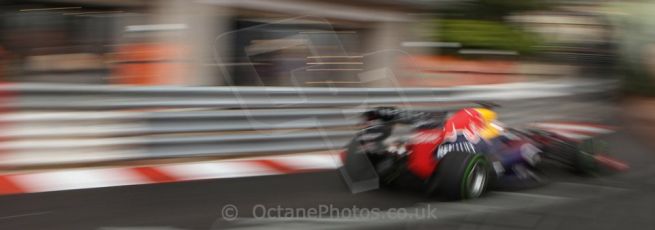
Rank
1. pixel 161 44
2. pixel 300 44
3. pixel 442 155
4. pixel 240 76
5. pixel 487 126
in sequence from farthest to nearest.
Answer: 1. pixel 161 44
2. pixel 240 76
3. pixel 300 44
4. pixel 487 126
5. pixel 442 155

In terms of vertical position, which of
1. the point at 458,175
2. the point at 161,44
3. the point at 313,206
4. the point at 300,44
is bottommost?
the point at 313,206

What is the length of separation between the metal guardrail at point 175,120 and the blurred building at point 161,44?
0.28 meters

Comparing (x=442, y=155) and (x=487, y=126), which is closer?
(x=442, y=155)

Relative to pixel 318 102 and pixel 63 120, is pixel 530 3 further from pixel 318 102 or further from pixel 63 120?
pixel 63 120

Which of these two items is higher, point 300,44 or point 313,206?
point 300,44

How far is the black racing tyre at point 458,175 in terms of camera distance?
466 centimetres

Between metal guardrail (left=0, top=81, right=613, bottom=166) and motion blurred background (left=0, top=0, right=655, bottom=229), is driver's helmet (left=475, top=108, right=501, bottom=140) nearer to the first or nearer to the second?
metal guardrail (left=0, top=81, right=613, bottom=166)

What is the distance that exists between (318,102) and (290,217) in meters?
2.07

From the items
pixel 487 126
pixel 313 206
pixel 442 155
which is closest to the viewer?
pixel 442 155

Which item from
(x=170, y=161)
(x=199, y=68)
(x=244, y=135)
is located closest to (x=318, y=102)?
(x=244, y=135)

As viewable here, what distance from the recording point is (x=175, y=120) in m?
6.50
